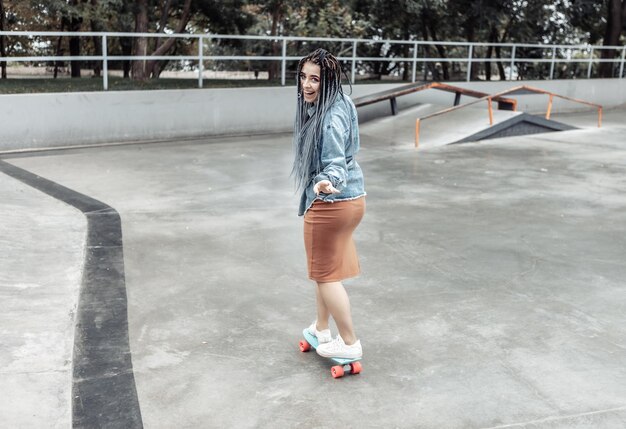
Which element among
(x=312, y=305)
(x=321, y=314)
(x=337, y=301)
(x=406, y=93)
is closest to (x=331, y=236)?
(x=337, y=301)

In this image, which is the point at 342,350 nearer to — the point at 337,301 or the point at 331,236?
the point at 337,301

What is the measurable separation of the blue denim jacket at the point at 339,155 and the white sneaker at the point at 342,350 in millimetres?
821

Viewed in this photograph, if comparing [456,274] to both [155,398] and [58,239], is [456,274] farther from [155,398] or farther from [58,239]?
[58,239]

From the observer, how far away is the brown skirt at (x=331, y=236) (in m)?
3.81

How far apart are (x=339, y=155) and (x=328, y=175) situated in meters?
0.14

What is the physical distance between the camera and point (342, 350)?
13.4 feet

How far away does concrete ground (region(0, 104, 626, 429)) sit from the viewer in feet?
12.2

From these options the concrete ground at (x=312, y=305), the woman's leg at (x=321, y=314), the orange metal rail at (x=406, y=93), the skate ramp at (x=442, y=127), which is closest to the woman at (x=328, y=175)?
the woman's leg at (x=321, y=314)

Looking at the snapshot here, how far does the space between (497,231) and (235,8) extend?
13594mm

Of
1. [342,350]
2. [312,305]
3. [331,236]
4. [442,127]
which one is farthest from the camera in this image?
[442,127]

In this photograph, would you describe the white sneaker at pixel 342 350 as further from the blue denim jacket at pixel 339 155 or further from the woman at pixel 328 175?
the blue denim jacket at pixel 339 155

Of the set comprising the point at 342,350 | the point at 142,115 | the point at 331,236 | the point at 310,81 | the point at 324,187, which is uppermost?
the point at 310,81

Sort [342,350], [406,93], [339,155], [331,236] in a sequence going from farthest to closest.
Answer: [406,93], [342,350], [331,236], [339,155]

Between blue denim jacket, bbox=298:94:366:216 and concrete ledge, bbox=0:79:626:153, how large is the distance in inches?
380
